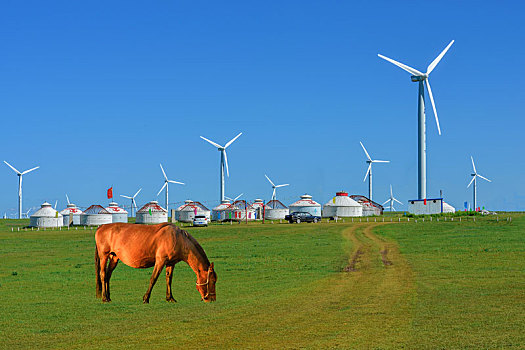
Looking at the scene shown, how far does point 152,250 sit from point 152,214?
5942 inches

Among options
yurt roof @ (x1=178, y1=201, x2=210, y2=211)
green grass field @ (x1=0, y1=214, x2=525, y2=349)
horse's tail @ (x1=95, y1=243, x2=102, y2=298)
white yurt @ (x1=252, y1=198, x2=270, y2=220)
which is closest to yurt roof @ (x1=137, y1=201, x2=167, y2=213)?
yurt roof @ (x1=178, y1=201, x2=210, y2=211)

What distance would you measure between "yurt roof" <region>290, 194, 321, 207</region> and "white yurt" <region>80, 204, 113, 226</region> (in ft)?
170

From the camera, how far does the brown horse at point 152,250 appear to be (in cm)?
1756

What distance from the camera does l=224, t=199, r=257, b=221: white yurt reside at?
15875 centimetres

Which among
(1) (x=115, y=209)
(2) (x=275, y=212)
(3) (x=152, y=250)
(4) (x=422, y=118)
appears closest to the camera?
(3) (x=152, y=250)

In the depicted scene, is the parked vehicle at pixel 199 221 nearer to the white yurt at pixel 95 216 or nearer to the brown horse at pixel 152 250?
the white yurt at pixel 95 216

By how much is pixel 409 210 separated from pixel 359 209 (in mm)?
33687

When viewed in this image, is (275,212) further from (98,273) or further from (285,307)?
(98,273)

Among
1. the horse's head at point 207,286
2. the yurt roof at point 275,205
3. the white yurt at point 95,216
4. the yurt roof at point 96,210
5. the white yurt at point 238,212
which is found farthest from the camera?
the yurt roof at point 275,205

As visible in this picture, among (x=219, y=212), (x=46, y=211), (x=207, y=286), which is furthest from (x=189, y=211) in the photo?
(x=207, y=286)

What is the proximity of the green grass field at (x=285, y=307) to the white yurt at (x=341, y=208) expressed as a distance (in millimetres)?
120479

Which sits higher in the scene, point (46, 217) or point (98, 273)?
point (46, 217)

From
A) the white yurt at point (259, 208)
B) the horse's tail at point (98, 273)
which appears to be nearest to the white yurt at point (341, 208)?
the white yurt at point (259, 208)

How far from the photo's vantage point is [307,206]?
16625 cm
